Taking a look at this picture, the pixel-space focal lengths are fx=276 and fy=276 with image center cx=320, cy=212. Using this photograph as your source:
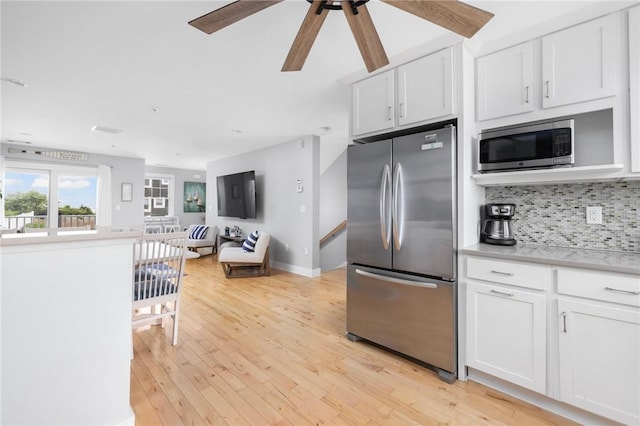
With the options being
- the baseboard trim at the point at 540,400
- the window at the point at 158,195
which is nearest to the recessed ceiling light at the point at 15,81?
the baseboard trim at the point at 540,400

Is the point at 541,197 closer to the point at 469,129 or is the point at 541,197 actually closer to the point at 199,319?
the point at 469,129

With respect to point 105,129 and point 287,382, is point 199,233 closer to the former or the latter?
point 105,129

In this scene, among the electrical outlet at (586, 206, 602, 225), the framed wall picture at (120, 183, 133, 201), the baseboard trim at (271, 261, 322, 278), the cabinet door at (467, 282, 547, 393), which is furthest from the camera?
the framed wall picture at (120, 183, 133, 201)

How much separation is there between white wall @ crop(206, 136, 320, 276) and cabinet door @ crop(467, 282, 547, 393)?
318 cm

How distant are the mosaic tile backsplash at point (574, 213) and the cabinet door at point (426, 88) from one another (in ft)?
2.81

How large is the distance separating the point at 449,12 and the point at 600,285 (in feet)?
5.29

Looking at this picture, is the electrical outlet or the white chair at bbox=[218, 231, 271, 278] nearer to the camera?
the electrical outlet

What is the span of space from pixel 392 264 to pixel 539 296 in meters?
0.92

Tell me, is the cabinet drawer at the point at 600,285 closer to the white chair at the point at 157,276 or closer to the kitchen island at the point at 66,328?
the kitchen island at the point at 66,328

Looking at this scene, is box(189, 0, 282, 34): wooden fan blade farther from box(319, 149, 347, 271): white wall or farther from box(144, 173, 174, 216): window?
box(144, 173, 174, 216): window

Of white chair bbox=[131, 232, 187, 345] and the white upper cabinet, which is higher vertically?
the white upper cabinet

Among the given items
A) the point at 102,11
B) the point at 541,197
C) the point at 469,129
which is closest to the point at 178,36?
the point at 102,11

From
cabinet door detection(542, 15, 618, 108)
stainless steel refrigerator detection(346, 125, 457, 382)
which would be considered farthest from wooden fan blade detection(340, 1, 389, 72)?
cabinet door detection(542, 15, 618, 108)

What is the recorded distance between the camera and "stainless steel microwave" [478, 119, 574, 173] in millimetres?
1771
